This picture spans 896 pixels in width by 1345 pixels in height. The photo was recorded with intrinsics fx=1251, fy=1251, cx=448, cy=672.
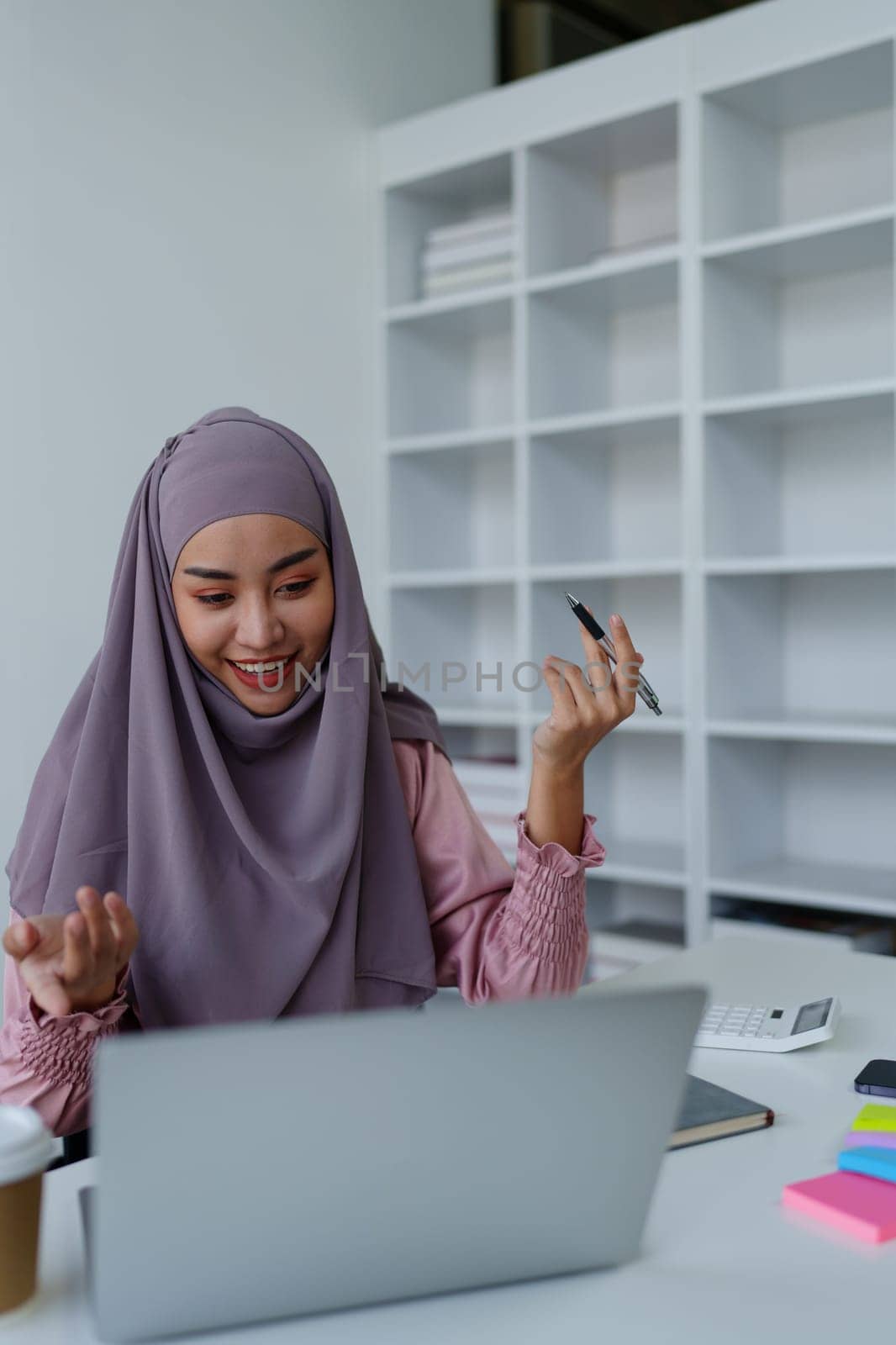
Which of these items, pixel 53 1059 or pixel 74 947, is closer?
pixel 74 947

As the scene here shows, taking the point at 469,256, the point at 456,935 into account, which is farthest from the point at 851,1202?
the point at 469,256

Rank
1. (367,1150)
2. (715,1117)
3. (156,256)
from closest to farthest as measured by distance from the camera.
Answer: (367,1150)
(715,1117)
(156,256)

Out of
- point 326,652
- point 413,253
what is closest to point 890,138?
point 413,253

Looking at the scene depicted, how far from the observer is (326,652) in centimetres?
137

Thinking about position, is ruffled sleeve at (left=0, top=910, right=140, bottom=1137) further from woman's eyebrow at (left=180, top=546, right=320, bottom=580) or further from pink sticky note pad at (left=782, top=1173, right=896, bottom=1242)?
pink sticky note pad at (left=782, top=1173, right=896, bottom=1242)

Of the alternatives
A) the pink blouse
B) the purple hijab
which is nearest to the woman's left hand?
the pink blouse

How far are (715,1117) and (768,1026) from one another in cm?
25

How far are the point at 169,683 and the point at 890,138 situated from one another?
6.96 ft

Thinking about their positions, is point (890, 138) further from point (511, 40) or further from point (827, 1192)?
point (827, 1192)

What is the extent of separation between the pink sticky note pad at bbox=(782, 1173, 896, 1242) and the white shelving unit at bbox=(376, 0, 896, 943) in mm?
1567

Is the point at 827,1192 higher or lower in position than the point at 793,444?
lower

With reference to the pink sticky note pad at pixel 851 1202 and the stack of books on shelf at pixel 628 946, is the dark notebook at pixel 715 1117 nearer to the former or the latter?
the pink sticky note pad at pixel 851 1202

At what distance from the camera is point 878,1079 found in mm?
1103

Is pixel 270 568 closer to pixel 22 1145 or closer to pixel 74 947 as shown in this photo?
pixel 74 947
